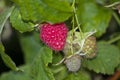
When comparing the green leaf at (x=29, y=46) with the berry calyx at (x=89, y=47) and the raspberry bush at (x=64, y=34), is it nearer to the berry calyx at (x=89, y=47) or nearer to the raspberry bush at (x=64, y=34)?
the raspberry bush at (x=64, y=34)

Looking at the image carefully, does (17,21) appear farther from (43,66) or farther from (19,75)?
(19,75)

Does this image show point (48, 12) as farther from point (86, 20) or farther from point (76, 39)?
point (86, 20)

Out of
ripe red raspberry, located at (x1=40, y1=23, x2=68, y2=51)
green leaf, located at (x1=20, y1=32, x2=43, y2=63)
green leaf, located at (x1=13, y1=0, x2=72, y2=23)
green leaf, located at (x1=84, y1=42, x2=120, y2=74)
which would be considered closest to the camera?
green leaf, located at (x1=13, y1=0, x2=72, y2=23)

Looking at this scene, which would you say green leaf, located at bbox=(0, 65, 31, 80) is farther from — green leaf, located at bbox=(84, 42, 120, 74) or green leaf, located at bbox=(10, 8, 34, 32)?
green leaf, located at bbox=(10, 8, 34, 32)

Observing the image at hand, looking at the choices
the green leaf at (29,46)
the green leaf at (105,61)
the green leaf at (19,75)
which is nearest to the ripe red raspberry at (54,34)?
the green leaf at (105,61)

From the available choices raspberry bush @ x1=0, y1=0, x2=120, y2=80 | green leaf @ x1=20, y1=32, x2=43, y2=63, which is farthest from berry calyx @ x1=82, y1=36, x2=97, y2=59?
green leaf @ x1=20, y1=32, x2=43, y2=63

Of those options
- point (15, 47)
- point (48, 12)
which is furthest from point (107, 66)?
point (15, 47)

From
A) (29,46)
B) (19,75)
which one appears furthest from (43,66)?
(29,46)
